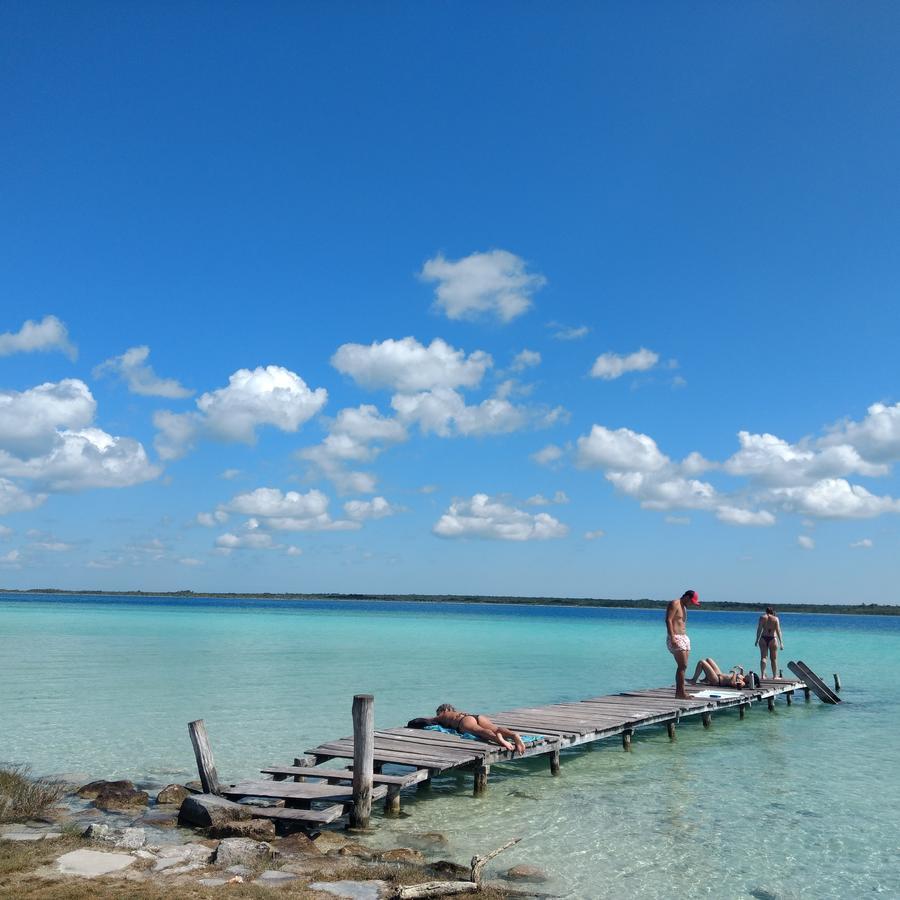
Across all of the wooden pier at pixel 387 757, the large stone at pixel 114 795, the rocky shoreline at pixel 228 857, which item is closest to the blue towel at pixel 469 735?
the wooden pier at pixel 387 757

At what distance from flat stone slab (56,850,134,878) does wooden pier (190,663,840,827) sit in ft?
6.18

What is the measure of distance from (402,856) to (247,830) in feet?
5.95

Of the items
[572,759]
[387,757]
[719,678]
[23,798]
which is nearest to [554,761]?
[572,759]

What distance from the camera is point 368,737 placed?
400 inches

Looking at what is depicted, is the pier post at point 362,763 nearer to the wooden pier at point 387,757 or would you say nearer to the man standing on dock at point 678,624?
the wooden pier at point 387,757

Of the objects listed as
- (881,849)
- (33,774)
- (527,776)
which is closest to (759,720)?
(527,776)

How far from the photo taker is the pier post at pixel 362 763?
9.90 metres

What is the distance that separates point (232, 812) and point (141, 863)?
1.71 metres

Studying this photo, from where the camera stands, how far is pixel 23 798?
391 inches

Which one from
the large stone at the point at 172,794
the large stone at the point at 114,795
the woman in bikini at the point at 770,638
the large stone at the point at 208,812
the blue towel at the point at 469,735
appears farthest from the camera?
the woman in bikini at the point at 770,638

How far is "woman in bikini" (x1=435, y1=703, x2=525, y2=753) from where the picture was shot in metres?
12.4

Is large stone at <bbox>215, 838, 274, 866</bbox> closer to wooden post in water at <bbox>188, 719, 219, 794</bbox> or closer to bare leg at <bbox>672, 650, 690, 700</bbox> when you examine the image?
wooden post in water at <bbox>188, 719, 219, 794</bbox>

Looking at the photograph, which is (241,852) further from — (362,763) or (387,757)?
(387,757)

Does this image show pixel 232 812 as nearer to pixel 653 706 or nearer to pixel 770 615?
pixel 653 706
